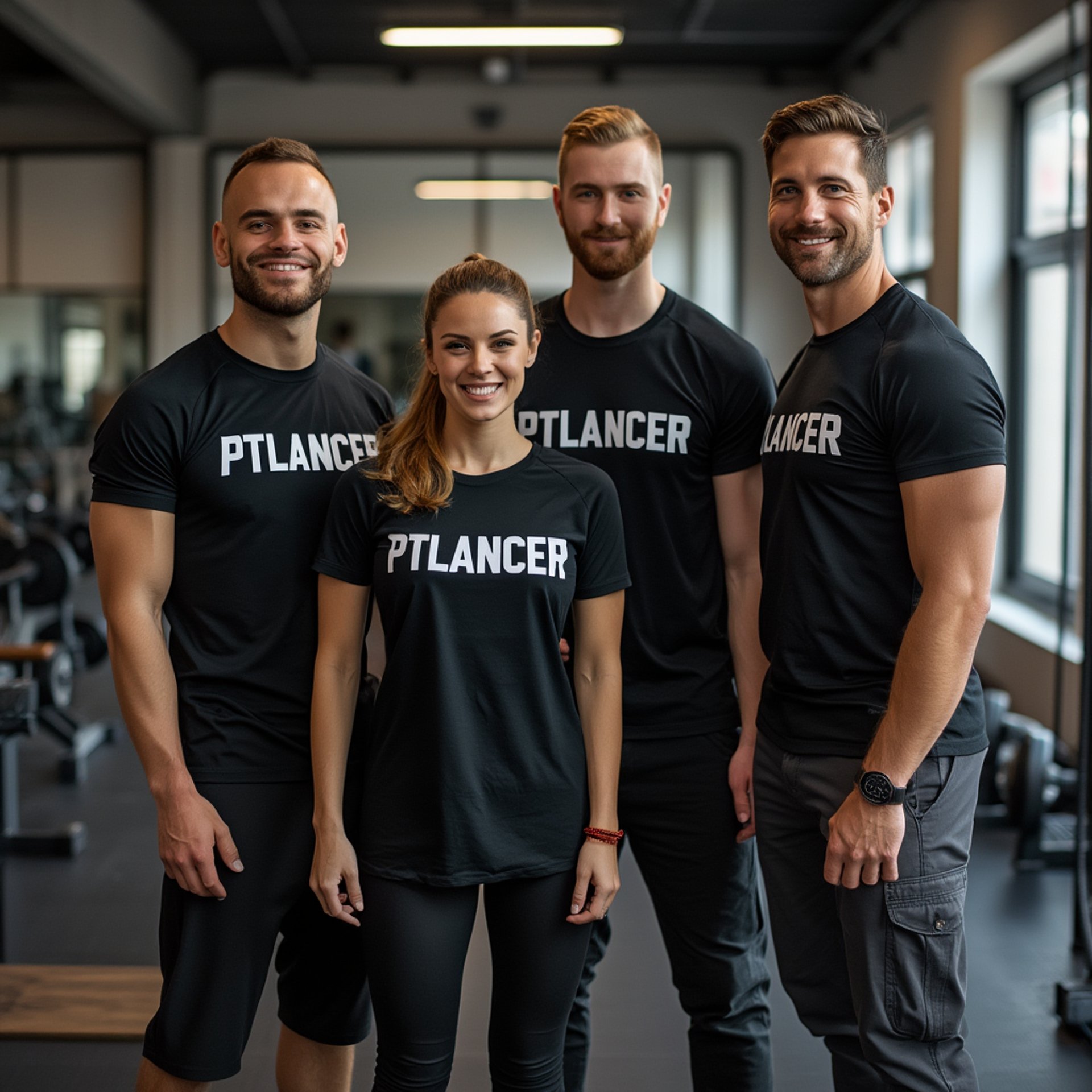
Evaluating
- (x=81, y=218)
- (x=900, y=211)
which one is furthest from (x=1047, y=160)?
(x=81, y=218)

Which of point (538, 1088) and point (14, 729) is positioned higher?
point (14, 729)

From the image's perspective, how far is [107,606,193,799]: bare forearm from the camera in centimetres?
170

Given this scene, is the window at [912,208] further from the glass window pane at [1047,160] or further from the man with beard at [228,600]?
the man with beard at [228,600]

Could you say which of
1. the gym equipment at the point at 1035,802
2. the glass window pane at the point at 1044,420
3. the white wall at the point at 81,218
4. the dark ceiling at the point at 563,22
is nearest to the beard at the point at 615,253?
the gym equipment at the point at 1035,802

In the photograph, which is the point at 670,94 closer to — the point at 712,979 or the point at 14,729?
the point at 14,729

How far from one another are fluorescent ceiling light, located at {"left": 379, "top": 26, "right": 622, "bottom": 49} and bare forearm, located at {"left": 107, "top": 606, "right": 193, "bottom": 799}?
5.99m

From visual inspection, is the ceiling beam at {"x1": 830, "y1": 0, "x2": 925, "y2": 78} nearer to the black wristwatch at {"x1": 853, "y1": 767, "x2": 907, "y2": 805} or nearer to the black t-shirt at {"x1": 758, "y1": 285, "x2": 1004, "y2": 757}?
the black t-shirt at {"x1": 758, "y1": 285, "x2": 1004, "y2": 757}

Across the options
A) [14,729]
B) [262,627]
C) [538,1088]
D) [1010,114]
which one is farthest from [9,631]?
[1010,114]

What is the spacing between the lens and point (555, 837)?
1.62m

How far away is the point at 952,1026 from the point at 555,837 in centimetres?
57

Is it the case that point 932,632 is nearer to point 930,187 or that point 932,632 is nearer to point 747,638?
point 747,638

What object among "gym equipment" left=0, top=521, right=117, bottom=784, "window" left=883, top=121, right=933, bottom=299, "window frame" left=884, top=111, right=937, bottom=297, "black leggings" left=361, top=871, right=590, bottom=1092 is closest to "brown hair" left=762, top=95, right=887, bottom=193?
"black leggings" left=361, top=871, right=590, bottom=1092

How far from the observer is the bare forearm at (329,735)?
1634mm

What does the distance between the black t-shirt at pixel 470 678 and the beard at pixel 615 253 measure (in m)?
0.40
